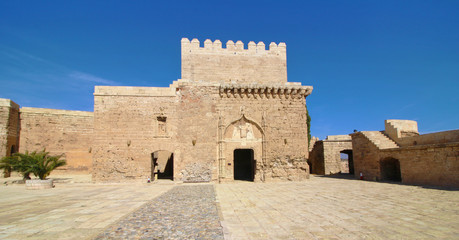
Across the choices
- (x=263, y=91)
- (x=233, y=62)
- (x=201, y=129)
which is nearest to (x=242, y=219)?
(x=201, y=129)

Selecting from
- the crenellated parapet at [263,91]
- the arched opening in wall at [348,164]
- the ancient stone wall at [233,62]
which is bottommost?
the arched opening in wall at [348,164]

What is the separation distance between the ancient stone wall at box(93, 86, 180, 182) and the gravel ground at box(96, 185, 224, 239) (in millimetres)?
7270

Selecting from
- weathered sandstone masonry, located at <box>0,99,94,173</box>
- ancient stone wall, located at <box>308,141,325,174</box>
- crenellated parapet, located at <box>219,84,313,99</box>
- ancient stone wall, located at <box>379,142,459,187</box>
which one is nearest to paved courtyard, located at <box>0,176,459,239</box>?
ancient stone wall, located at <box>379,142,459,187</box>

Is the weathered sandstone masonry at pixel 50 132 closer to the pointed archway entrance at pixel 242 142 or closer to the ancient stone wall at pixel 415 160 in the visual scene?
the pointed archway entrance at pixel 242 142

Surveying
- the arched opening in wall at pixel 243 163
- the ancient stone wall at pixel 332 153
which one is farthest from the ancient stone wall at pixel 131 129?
the ancient stone wall at pixel 332 153

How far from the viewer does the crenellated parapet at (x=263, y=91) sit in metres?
15.2

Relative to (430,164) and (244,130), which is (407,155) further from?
(244,130)

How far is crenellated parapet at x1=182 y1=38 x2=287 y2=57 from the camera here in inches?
666

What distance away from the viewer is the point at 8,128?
17859 millimetres

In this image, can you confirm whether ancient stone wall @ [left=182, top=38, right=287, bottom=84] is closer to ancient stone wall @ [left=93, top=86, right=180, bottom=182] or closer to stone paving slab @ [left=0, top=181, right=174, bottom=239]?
ancient stone wall @ [left=93, top=86, right=180, bottom=182]

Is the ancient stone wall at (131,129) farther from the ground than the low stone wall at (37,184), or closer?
farther from the ground

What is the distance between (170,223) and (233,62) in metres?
13.4

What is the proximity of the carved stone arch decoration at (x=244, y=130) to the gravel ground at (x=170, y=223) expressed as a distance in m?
7.75

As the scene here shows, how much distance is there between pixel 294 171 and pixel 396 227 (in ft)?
33.7
